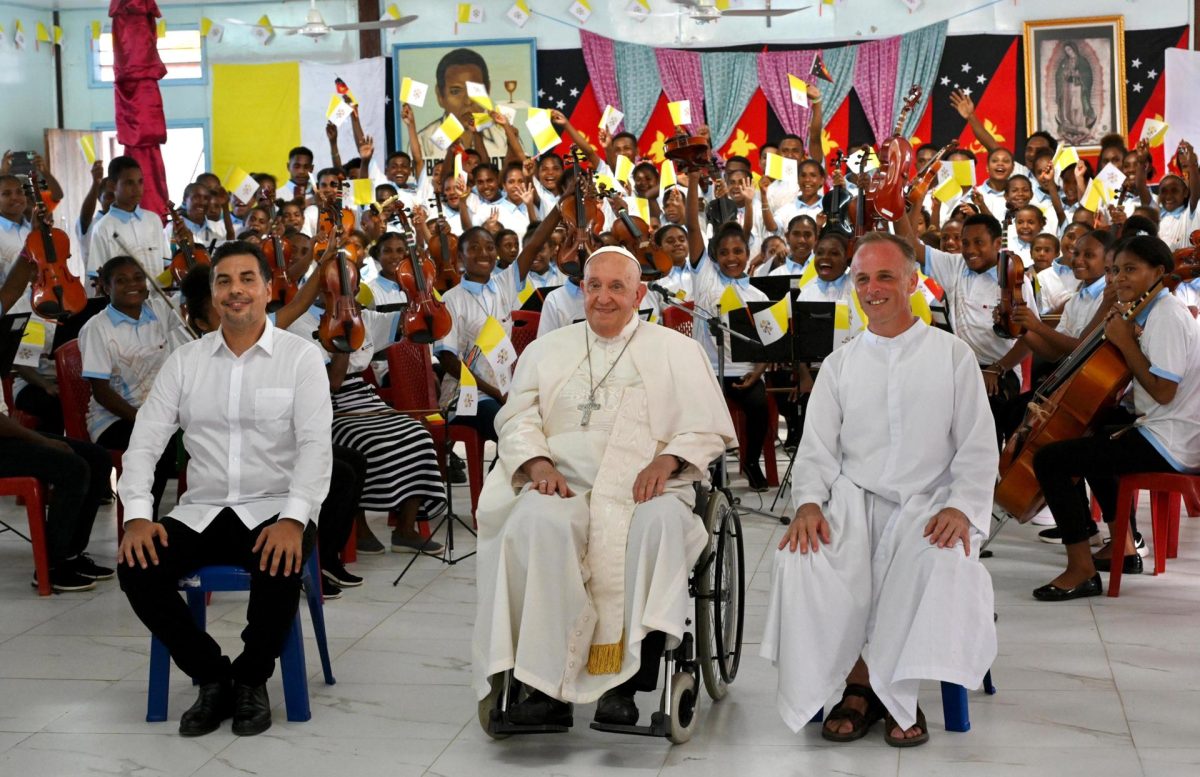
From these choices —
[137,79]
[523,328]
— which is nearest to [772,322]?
[523,328]

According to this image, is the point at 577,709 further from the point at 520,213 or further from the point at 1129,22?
the point at 1129,22

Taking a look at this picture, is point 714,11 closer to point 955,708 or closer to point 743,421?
point 743,421

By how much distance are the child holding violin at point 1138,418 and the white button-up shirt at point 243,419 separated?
2.60m

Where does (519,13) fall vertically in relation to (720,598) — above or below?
above

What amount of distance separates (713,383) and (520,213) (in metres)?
6.49

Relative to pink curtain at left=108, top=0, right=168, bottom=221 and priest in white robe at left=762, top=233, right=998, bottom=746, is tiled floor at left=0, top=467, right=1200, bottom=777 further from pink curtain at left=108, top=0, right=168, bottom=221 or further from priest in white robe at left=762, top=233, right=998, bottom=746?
pink curtain at left=108, top=0, right=168, bottom=221

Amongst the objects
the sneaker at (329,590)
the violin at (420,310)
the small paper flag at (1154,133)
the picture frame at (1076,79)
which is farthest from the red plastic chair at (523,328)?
the picture frame at (1076,79)

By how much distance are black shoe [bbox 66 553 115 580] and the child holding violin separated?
3.46m

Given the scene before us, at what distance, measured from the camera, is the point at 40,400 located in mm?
6582

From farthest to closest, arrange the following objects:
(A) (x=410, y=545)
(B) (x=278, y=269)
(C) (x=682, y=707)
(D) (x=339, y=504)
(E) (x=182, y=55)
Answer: (E) (x=182, y=55) < (B) (x=278, y=269) < (A) (x=410, y=545) < (D) (x=339, y=504) < (C) (x=682, y=707)

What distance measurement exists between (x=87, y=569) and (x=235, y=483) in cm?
182

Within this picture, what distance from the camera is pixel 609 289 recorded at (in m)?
3.88

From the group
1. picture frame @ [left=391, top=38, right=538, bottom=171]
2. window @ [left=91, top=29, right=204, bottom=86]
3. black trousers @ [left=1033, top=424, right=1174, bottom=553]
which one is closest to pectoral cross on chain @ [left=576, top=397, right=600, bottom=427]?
black trousers @ [left=1033, top=424, right=1174, bottom=553]

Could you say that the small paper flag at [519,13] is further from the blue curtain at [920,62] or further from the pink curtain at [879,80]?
the blue curtain at [920,62]
